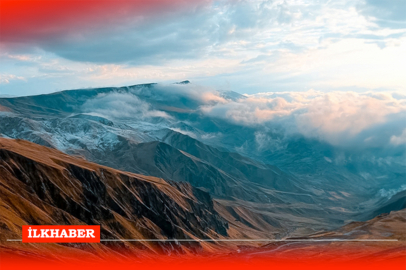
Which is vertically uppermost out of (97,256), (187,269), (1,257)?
(187,269)

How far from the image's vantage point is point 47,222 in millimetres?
192625

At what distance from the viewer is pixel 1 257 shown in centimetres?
11769

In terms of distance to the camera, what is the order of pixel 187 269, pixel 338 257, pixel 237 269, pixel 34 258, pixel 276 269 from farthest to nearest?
pixel 338 257, pixel 34 258, pixel 237 269, pixel 276 269, pixel 187 269

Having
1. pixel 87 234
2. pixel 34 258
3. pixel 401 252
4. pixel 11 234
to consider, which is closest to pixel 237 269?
pixel 87 234

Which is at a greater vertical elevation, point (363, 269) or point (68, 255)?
point (363, 269)

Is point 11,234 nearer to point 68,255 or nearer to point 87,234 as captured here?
point 68,255

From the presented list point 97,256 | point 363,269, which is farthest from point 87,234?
point 97,256

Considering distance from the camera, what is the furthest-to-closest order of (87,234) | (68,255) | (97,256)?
(97,256) → (68,255) → (87,234)

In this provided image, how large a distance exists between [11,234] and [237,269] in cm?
11185

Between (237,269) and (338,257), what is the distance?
15025 centimetres

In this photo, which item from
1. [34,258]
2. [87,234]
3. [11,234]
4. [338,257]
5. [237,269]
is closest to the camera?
[237,269]

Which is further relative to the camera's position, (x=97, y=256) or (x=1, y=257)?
(x=97, y=256)

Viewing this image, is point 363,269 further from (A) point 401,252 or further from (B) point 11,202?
(B) point 11,202

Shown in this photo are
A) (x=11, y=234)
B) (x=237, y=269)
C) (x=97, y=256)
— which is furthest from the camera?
(x=97, y=256)
